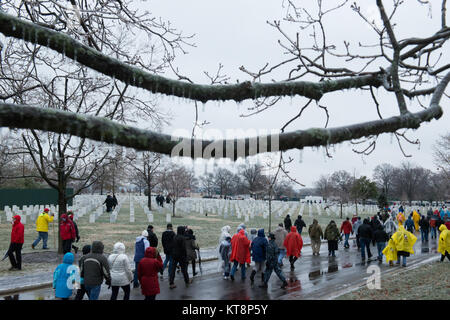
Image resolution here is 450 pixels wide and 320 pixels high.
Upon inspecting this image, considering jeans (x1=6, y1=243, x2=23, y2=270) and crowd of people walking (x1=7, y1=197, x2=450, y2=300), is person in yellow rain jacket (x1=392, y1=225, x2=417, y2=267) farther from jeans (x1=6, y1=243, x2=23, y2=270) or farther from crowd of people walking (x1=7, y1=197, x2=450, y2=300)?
jeans (x1=6, y1=243, x2=23, y2=270)

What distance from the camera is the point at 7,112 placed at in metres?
2.39

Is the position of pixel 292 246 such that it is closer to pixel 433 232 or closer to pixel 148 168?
pixel 433 232

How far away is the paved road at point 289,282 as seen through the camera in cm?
902

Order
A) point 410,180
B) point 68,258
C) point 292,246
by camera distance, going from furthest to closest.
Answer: point 410,180 → point 292,246 → point 68,258

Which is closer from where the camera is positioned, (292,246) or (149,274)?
(149,274)

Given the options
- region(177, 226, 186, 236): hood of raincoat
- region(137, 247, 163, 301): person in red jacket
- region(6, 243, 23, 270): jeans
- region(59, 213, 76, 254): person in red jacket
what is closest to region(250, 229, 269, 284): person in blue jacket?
region(177, 226, 186, 236): hood of raincoat

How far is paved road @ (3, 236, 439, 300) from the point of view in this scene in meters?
9.02

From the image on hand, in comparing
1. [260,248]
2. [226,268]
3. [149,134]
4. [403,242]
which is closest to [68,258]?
[149,134]

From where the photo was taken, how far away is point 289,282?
10773mm
